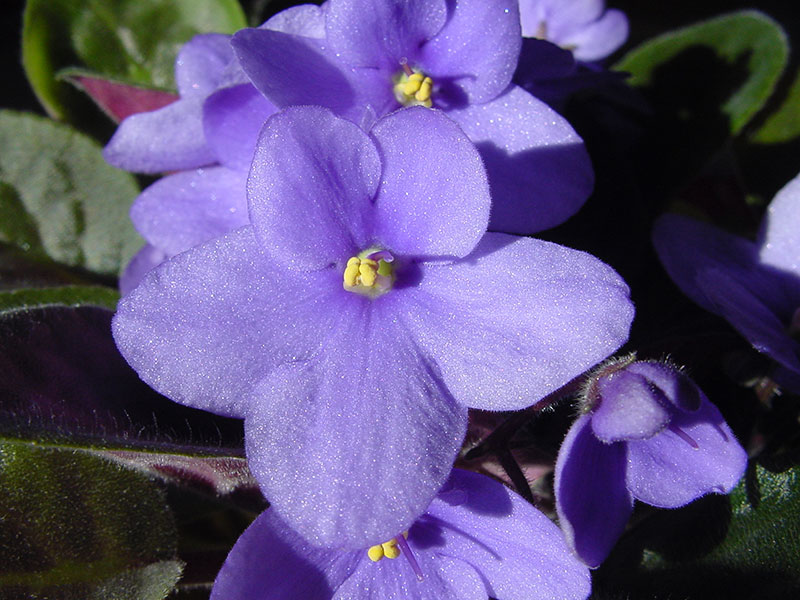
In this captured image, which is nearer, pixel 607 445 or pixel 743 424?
pixel 607 445

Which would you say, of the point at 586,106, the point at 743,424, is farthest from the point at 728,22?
the point at 743,424

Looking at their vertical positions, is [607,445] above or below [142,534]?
above

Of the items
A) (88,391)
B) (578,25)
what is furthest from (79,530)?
(578,25)

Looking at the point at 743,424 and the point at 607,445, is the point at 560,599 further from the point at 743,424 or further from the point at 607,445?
the point at 743,424

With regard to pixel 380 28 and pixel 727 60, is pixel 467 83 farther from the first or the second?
pixel 727 60

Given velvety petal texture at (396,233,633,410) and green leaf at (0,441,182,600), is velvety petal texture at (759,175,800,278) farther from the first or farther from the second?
green leaf at (0,441,182,600)

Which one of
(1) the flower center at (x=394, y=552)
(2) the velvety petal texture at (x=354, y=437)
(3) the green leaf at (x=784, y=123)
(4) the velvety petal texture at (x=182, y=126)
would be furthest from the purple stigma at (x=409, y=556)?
(3) the green leaf at (x=784, y=123)

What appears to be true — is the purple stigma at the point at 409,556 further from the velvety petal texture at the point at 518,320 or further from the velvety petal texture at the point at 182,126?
the velvety petal texture at the point at 182,126
